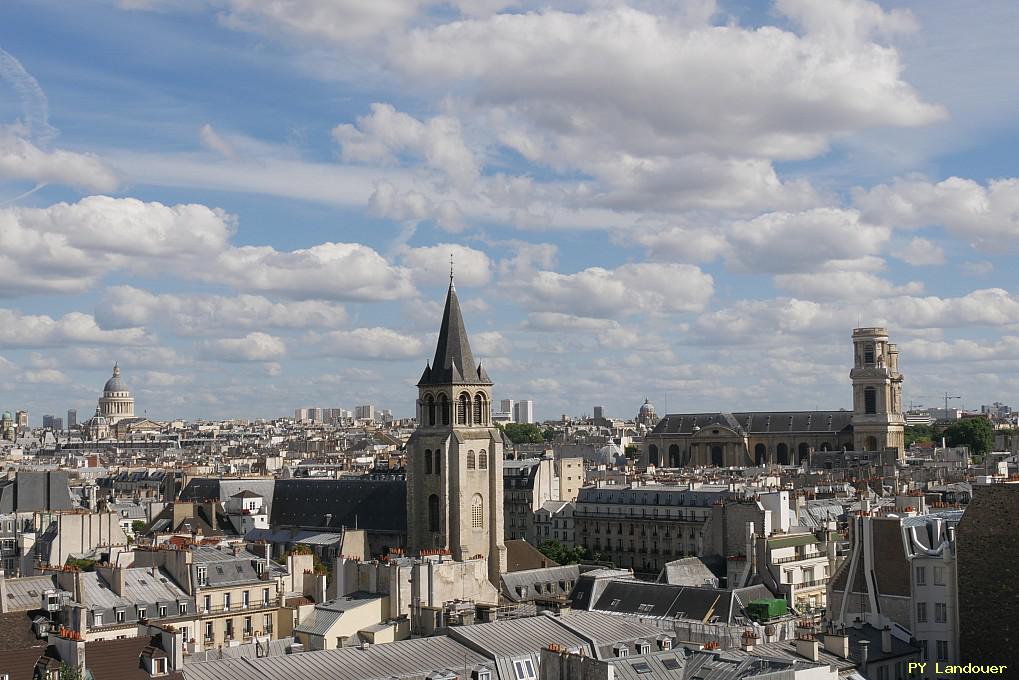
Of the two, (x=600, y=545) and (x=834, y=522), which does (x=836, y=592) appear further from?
(x=600, y=545)

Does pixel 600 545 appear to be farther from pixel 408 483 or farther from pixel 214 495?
pixel 214 495

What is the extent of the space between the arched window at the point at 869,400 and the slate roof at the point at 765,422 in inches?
108

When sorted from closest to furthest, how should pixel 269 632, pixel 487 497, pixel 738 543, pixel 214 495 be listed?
pixel 269 632
pixel 738 543
pixel 487 497
pixel 214 495

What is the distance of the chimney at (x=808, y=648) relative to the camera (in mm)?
32000

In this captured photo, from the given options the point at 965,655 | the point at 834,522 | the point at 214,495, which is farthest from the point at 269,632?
the point at 214,495

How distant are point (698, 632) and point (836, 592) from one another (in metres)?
5.98

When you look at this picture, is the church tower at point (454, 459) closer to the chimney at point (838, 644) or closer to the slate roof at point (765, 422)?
the chimney at point (838, 644)


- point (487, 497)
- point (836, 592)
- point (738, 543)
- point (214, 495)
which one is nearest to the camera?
point (836, 592)

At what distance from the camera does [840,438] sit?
549ft

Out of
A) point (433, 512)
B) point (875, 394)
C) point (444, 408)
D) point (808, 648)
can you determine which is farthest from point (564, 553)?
point (875, 394)

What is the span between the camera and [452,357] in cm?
8206

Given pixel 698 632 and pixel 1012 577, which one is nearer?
pixel 1012 577

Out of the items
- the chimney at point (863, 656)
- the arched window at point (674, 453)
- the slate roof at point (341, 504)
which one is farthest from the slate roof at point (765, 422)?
the chimney at point (863, 656)

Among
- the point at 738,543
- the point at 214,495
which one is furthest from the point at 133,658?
the point at 214,495
